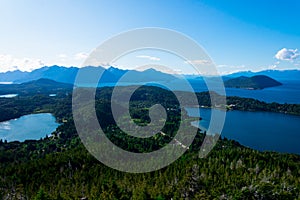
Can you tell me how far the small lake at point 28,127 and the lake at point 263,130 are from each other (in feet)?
68.9

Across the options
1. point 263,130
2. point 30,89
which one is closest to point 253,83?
point 263,130

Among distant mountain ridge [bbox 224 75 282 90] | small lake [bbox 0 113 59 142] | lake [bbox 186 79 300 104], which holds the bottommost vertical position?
small lake [bbox 0 113 59 142]

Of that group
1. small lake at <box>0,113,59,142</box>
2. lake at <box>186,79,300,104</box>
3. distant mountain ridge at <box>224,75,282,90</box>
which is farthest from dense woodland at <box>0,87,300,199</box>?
distant mountain ridge at <box>224,75,282,90</box>

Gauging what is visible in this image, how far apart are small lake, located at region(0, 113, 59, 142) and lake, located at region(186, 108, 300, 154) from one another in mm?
20991

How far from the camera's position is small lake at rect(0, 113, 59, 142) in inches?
1290

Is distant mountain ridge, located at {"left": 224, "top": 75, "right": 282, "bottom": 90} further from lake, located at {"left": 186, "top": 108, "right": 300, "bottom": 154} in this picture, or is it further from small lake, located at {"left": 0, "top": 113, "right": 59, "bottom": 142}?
small lake, located at {"left": 0, "top": 113, "right": 59, "bottom": 142}

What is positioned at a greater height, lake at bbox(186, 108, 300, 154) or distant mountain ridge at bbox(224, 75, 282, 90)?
distant mountain ridge at bbox(224, 75, 282, 90)

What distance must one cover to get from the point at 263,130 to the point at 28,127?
111 ft

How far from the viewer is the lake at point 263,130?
29328mm

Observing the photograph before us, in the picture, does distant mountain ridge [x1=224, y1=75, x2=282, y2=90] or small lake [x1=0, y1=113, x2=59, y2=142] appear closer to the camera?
small lake [x1=0, y1=113, x2=59, y2=142]

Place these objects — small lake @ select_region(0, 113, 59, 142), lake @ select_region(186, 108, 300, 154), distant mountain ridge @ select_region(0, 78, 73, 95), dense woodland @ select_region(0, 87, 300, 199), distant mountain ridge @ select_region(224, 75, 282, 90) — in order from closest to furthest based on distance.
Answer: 1. dense woodland @ select_region(0, 87, 300, 199)
2. lake @ select_region(186, 108, 300, 154)
3. small lake @ select_region(0, 113, 59, 142)
4. distant mountain ridge @ select_region(0, 78, 73, 95)
5. distant mountain ridge @ select_region(224, 75, 282, 90)

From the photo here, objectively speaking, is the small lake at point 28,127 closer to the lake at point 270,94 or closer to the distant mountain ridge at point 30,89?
the distant mountain ridge at point 30,89

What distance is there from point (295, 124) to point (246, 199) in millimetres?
34110

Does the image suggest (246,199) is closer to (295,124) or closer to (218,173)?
(218,173)
